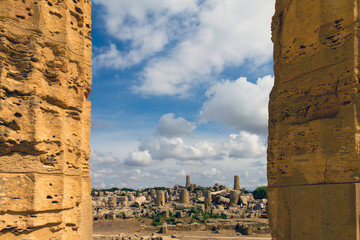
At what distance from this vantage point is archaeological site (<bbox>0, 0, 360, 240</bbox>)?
3.32m

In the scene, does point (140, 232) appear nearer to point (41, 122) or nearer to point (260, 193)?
point (41, 122)

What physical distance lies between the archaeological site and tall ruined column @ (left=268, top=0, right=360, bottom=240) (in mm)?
13

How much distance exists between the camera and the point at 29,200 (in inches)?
128

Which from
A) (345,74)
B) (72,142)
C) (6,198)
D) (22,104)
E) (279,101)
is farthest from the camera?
(279,101)

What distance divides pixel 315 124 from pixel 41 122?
338 centimetres

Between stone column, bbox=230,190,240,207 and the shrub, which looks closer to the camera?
stone column, bbox=230,190,240,207

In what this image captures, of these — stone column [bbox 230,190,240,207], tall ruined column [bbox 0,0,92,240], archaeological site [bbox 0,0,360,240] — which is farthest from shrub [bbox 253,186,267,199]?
tall ruined column [bbox 0,0,92,240]

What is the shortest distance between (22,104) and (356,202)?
3856mm

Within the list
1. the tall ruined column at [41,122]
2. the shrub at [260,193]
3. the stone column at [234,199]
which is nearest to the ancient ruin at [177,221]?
the stone column at [234,199]

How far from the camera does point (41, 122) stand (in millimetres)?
3482

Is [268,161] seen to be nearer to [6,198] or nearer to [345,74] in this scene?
[345,74]

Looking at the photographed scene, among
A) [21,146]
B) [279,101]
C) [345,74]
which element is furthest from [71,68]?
[345,74]

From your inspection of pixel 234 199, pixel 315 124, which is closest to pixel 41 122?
pixel 315 124

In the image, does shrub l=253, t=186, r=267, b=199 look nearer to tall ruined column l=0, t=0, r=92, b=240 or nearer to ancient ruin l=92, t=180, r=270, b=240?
ancient ruin l=92, t=180, r=270, b=240
